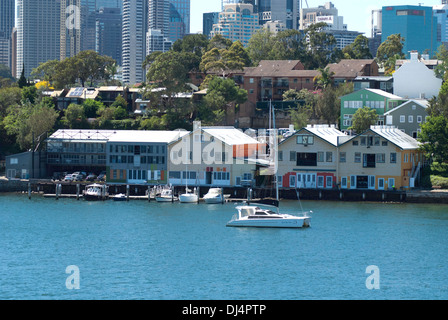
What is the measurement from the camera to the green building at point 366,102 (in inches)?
4267

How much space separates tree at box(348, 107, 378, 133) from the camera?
341 feet

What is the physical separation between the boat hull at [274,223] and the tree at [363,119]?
32203 mm

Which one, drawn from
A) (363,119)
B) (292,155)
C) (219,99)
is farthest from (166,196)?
(219,99)

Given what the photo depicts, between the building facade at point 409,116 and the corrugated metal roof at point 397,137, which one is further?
the building facade at point 409,116

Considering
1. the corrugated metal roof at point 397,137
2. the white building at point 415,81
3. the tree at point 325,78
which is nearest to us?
the corrugated metal roof at point 397,137

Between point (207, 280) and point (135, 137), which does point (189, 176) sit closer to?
point (135, 137)

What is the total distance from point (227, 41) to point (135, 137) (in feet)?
209

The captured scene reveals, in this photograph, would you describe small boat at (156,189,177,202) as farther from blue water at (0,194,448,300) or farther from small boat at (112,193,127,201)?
small boat at (112,193,127,201)

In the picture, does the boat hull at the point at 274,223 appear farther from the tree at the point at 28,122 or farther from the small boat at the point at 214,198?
the tree at the point at 28,122

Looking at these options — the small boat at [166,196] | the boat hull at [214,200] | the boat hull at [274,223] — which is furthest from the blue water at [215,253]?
the small boat at [166,196]

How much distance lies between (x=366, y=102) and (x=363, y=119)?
621cm

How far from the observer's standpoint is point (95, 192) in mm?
93125

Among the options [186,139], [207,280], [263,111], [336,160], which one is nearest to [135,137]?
[186,139]

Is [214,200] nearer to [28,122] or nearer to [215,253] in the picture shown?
[215,253]
